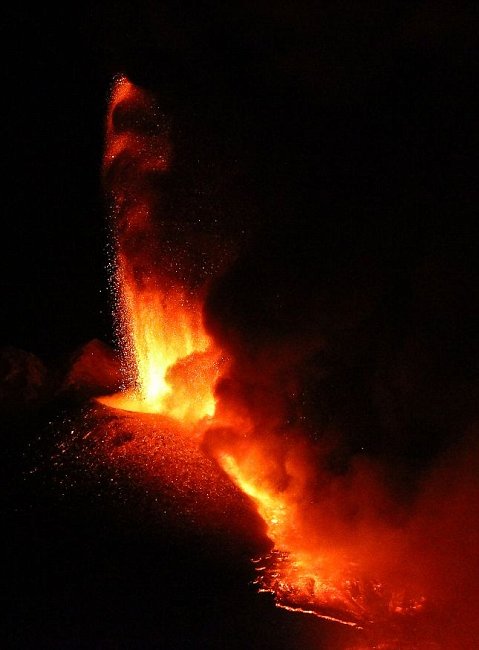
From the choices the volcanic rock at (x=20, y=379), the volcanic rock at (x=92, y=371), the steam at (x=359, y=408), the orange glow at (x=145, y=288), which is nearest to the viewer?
the steam at (x=359, y=408)

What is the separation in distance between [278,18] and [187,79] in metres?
1.65

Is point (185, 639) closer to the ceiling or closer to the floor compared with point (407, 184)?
closer to the floor

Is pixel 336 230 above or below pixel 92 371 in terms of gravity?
above

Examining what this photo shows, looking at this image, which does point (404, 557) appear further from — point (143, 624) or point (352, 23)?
point (352, 23)

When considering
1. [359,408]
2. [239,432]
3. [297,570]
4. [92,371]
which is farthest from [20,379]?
[297,570]

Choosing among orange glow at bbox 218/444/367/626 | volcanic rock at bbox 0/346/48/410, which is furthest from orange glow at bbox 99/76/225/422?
orange glow at bbox 218/444/367/626

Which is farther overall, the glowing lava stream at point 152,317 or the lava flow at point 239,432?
the glowing lava stream at point 152,317

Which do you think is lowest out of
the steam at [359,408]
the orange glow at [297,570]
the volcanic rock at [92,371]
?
the orange glow at [297,570]

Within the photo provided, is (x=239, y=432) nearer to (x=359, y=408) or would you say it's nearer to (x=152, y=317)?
(x=359, y=408)

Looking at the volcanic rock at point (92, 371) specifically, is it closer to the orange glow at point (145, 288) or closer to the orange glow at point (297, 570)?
the orange glow at point (145, 288)

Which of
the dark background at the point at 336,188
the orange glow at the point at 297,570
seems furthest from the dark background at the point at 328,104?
the orange glow at the point at 297,570

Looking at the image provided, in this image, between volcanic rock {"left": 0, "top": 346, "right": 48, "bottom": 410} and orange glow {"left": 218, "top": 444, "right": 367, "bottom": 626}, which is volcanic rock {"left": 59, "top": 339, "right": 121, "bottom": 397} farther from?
orange glow {"left": 218, "top": 444, "right": 367, "bottom": 626}

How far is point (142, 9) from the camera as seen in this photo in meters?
7.00

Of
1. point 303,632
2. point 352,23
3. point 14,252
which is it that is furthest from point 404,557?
point 14,252
